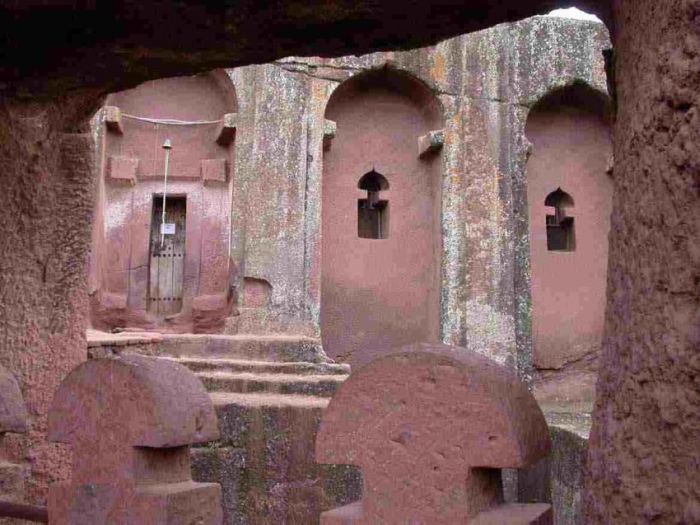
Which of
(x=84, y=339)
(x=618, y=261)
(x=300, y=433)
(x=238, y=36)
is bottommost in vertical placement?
(x=300, y=433)

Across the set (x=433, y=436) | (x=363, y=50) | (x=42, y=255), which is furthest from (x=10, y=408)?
(x=363, y=50)

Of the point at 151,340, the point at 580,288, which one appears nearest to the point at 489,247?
the point at 580,288

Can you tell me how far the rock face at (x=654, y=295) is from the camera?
1360 mm

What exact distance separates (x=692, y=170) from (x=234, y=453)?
183 inches

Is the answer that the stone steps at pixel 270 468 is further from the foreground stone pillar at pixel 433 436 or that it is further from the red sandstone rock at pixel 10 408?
the foreground stone pillar at pixel 433 436

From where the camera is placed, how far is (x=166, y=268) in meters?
9.47

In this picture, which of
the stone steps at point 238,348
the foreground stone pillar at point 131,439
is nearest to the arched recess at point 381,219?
the stone steps at point 238,348

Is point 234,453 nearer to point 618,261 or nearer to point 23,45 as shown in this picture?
point 23,45

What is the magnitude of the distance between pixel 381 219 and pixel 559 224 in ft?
8.74

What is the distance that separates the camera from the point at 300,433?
5.59m

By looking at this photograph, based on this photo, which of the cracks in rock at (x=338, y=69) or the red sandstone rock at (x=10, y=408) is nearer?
the red sandstone rock at (x=10, y=408)

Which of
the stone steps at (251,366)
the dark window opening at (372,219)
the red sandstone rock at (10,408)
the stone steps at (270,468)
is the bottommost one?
the stone steps at (270,468)

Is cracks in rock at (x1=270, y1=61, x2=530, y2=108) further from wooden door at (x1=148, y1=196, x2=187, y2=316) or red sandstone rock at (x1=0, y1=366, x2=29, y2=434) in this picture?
red sandstone rock at (x1=0, y1=366, x2=29, y2=434)

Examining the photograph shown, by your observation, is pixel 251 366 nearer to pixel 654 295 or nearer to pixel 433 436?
pixel 433 436
